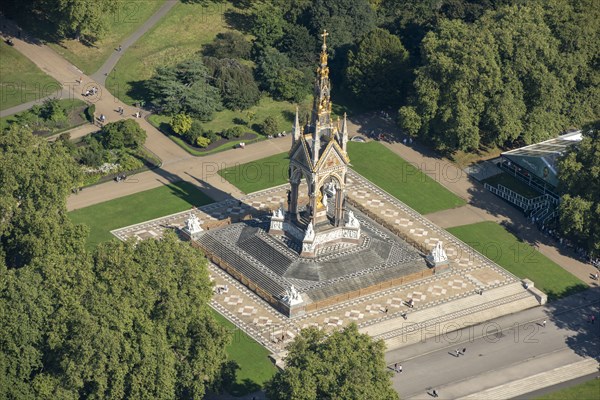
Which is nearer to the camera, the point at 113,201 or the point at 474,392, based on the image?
the point at 474,392

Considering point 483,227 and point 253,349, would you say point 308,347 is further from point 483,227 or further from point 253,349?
point 483,227

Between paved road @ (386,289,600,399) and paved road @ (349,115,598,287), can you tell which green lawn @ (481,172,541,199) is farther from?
paved road @ (386,289,600,399)

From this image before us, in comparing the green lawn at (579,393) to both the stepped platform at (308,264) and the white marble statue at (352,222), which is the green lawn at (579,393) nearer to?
the stepped platform at (308,264)

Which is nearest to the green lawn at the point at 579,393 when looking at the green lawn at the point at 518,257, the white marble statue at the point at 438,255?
the green lawn at the point at 518,257

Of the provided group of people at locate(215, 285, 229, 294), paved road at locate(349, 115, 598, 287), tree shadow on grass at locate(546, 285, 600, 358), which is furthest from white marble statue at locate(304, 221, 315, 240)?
tree shadow on grass at locate(546, 285, 600, 358)

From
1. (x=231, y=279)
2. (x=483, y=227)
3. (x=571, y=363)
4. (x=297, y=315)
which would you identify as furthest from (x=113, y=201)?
(x=571, y=363)

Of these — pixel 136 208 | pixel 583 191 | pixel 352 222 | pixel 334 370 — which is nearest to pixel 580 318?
pixel 583 191

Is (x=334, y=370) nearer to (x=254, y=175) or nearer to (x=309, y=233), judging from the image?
(x=309, y=233)
